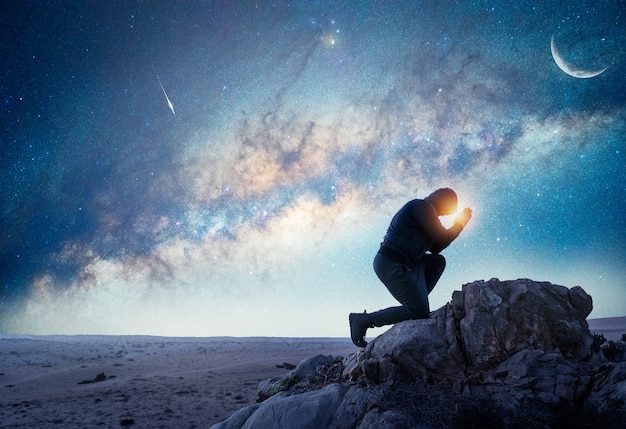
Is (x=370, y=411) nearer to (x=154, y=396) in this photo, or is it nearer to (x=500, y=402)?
(x=500, y=402)

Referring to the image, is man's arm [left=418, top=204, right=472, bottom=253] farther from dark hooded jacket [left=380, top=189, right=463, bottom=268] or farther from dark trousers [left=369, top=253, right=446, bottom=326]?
dark trousers [left=369, top=253, right=446, bottom=326]

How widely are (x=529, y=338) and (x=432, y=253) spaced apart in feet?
5.79

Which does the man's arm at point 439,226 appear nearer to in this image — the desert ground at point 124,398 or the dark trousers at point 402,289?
the dark trousers at point 402,289

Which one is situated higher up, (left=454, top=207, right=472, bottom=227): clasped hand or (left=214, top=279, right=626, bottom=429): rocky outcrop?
(left=454, top=207, right=472, bottom=227): clasped hand

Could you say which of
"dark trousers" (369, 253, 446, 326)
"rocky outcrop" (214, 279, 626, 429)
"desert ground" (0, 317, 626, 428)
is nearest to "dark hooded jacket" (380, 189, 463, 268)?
"dark trousers" (369, 253, 446, 326)

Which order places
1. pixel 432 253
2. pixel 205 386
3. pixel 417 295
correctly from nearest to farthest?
pixel 417 295 < pixel 432 253 < pixel 205 386

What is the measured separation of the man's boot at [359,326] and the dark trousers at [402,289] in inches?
3.5

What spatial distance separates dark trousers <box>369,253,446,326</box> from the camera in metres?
4.82

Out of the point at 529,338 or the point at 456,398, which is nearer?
the point at 456,398

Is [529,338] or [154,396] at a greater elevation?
[529,338]

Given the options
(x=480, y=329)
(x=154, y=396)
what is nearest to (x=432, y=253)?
(x=480, y=329)

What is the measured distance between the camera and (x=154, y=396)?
9.95 meters

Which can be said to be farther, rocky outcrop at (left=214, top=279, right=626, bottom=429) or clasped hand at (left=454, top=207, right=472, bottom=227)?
clasped hand at (left=454, top=207, right=472, bottom=227)

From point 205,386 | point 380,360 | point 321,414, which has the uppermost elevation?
point 380,360
